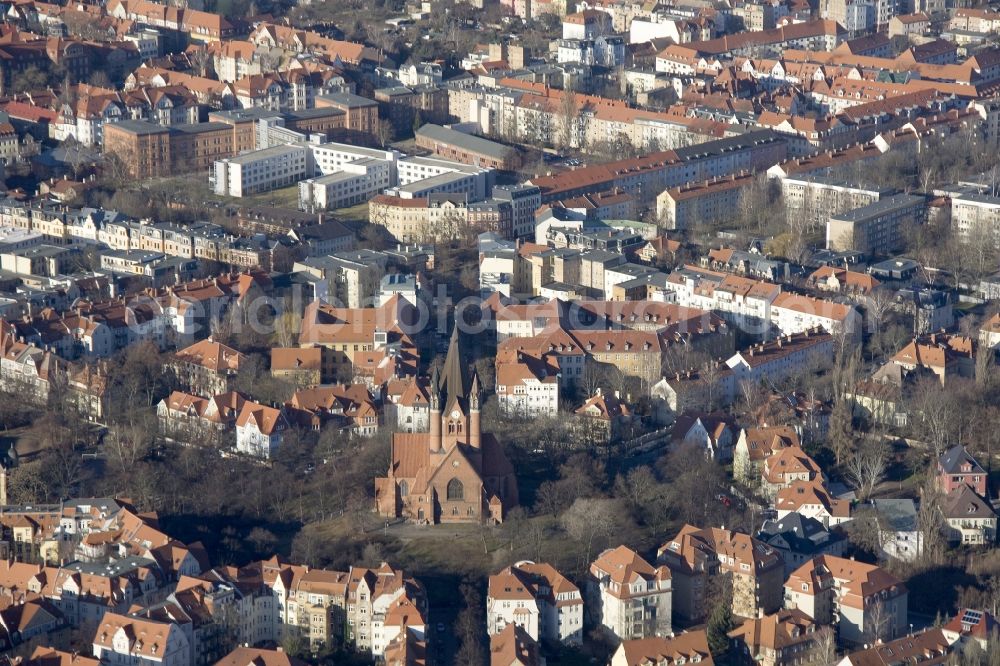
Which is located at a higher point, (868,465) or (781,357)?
(781,357)

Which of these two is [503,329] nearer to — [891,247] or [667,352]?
[667,352]

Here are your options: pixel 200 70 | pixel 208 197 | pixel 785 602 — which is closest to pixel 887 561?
pixel 785 602

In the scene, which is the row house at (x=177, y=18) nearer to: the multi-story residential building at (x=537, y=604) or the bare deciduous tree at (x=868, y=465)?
the bare deciduous tree at (x=868, y=465)

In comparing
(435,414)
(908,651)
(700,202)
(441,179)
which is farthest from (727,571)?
(441,179)

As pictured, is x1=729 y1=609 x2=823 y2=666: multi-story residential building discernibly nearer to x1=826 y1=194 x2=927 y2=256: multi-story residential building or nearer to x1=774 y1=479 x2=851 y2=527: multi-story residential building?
x1=774 y1=479 x2=851 y2=527: multi-story residential building

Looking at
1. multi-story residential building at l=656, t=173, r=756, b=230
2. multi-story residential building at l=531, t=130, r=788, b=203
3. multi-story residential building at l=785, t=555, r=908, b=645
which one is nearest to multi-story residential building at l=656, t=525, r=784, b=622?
multi-story residential building at l=785, t=555, r=908, b=645

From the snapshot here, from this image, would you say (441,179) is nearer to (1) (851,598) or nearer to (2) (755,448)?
(2) (755,448)
